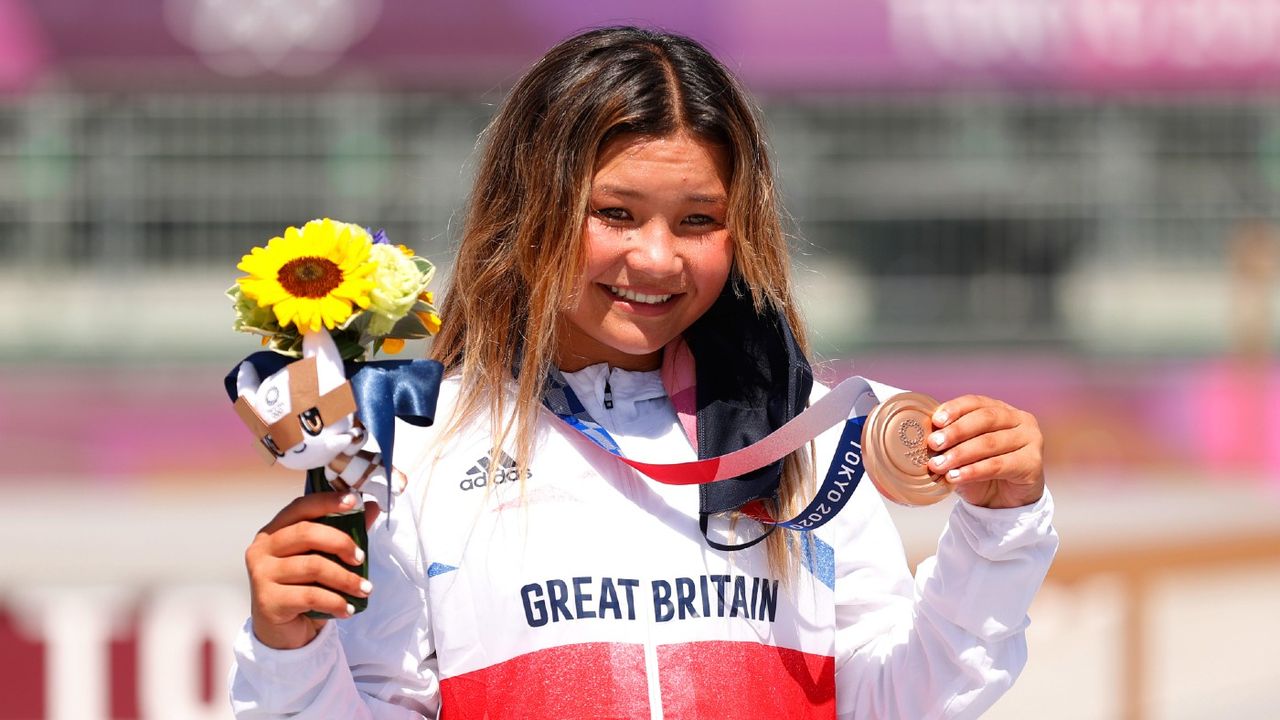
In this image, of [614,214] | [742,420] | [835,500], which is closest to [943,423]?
[835,500]

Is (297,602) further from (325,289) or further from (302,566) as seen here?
(325,289)

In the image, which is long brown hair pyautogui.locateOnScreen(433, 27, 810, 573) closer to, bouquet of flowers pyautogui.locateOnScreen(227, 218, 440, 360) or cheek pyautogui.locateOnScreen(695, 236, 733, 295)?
cheek pyautogui.locateOnScreen(695, 236, 733, 295)

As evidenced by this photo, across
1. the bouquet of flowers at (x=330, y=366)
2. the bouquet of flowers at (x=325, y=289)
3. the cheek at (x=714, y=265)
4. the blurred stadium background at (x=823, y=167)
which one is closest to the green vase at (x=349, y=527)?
the bouquet of flowers at (x=330, y=366)

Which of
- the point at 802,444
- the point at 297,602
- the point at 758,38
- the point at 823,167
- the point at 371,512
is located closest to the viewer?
the point at 297,602

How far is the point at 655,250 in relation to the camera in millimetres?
1896

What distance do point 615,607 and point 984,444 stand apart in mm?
500

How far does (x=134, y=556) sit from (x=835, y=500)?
688 centimetres

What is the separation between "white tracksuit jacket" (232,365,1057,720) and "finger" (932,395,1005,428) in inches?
5.5

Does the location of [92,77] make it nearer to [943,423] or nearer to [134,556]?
[134,556]

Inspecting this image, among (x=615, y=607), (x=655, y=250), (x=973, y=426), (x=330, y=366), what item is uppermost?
(x=655, y=250)

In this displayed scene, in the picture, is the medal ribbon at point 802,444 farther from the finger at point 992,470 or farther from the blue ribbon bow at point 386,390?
the blue ribbon bow at point 386,390

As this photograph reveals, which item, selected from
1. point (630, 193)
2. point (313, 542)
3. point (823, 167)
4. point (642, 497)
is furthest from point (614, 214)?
point (823, 167)

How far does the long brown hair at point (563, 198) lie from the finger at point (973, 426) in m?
0.29

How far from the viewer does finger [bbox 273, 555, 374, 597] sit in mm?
1627
